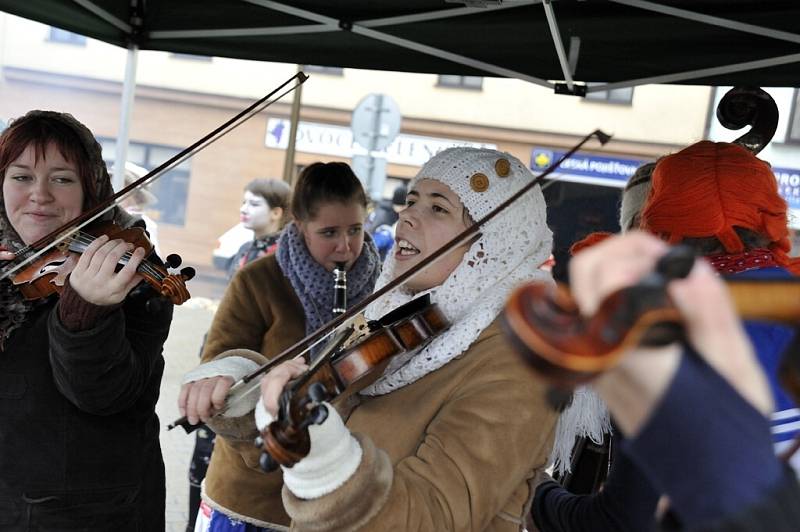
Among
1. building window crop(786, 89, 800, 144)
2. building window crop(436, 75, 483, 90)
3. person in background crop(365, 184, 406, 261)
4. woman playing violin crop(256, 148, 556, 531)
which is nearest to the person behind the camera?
woman playing violin crop(256, 148, 556, 531)

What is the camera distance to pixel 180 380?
807 cm

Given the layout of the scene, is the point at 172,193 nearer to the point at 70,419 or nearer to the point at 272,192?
the point at 272,192

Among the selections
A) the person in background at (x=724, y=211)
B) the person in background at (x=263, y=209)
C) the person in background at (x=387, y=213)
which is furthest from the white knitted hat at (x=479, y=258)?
the person in background at (x=387, y=213)

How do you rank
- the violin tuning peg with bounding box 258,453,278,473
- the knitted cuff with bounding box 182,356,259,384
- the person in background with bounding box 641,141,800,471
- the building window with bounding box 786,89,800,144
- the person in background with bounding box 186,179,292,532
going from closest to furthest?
the violin tuning peg with bounding box 258,453,278,473 → the person in background with bounding box 641,141,800,471 → the knitted cuff with bounding box 182,356,259,384 → the person in background with bounding box 186,179,292,532 → the building window with bounding box 786,89,800,144

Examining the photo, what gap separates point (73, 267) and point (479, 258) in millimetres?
1026

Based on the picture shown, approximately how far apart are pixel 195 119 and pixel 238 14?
13.6 m

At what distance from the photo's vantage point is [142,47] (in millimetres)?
3750

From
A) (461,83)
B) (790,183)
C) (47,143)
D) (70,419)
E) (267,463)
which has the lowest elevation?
(70,419)

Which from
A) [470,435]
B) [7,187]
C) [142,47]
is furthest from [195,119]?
[470,435]

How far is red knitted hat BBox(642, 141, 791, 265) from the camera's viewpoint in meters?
1.83

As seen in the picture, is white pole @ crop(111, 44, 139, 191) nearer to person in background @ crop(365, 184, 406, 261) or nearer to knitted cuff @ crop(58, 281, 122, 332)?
knitted cuff @ crop(58, 281, 122, 332)

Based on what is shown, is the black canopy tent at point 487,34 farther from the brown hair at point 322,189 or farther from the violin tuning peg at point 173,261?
the violin tuning peg at point 173,261

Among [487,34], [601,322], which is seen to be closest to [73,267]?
[487,34]

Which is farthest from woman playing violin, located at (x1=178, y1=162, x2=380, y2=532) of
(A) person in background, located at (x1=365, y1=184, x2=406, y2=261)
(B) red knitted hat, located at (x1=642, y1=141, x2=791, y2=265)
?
(A) person in background, located at (x1=365, y1=184, x2=406, y2=261)
